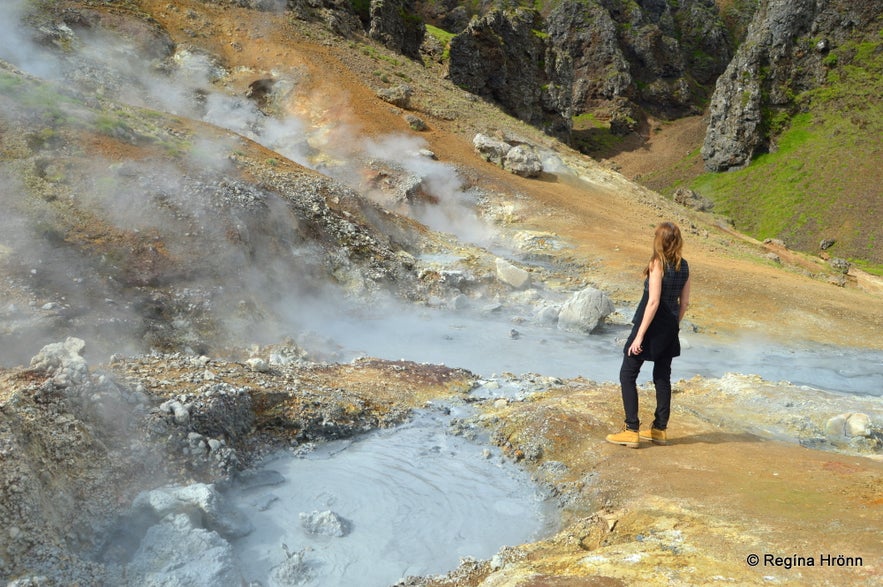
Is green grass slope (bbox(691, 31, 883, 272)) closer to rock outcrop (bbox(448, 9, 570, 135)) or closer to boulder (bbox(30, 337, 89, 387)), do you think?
rock outcrop (bbox(448, 9, 570, 135))

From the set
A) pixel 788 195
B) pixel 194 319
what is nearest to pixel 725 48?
pixel 788 195

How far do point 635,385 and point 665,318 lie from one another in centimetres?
67

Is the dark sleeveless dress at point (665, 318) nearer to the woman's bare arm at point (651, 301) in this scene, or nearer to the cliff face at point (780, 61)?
the woman's bare arm at point (651, 301)

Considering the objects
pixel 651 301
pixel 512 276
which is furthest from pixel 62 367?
pixel 512 276

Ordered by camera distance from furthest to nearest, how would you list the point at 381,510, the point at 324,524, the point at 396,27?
1. the point at 396,27
2. the point at 381,510
3. the point at 324,524

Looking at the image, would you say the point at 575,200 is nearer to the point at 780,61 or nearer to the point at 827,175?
the point at 827,175

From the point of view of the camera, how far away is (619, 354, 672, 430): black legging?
215 inches

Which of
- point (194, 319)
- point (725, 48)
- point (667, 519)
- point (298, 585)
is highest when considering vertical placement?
point (725, 48)

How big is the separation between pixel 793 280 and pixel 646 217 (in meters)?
7.53

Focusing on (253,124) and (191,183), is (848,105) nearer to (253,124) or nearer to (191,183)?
(253,124)

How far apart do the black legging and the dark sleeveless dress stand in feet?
0.28

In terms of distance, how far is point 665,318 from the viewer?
17.4 ft

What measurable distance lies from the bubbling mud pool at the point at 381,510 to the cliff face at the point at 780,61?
211 feet

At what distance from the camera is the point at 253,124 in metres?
23.3
